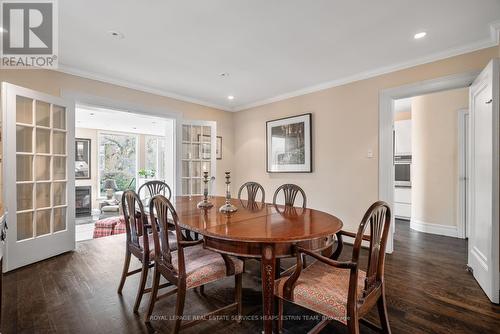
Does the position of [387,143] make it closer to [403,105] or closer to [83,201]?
[403,105]

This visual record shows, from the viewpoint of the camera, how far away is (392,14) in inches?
82.4

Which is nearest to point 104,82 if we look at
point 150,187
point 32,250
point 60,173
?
point 60,173

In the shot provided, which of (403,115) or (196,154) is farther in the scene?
(403,115)

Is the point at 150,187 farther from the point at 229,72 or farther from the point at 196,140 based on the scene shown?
the point at 229,72

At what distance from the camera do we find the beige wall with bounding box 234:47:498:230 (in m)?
3.03

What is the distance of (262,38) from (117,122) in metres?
5.59

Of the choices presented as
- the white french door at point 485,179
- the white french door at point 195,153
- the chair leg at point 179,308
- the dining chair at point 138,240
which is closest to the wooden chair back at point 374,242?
the chair leg at point 179,308

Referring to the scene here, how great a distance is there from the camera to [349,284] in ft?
4.09

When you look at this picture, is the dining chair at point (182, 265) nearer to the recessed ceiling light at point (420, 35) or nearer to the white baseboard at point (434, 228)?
the recessed ceiling light at point (420, 35)

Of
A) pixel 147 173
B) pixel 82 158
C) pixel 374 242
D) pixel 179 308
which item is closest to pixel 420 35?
pixel 374 242

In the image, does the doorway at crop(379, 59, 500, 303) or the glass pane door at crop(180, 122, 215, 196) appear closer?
the doorway at crop(379, 59, 500, 303)

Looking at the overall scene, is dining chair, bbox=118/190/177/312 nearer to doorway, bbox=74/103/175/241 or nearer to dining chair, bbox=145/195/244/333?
dining chair, bbox=145/195/244/333

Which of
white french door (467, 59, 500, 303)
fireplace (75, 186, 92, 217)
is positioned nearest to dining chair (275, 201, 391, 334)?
white french door (467, 59, 500, 303)

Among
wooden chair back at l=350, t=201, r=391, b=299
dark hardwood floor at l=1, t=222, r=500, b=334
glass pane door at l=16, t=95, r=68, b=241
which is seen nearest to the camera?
wooden chair back at l=350, t=201, r=391, b=299
